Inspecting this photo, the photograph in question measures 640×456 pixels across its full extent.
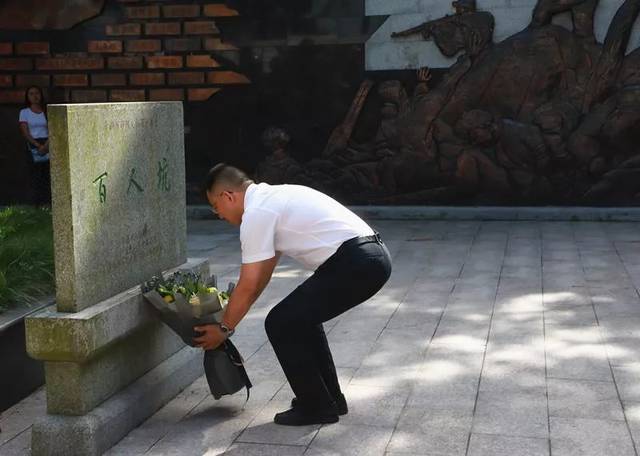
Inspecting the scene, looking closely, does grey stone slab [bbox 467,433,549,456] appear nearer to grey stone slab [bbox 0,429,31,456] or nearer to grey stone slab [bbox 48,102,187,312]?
grey stone slab [bbox 48,102,187,312]

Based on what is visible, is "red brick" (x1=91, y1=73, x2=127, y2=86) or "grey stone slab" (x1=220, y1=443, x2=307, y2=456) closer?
"grey stone slab" (x1=220, y1=443, x2=307, y2=456)

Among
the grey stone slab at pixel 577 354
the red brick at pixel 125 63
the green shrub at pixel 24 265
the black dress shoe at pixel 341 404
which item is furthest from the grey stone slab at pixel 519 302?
the red brick at pixel 125 63

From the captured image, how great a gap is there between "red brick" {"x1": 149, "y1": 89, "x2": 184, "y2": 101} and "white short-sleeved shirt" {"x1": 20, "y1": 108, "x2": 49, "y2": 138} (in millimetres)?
1581

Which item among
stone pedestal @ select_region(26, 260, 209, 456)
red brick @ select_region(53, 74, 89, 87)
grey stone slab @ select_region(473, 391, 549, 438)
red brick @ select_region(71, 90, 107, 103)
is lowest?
grey stone slab @ select_region(473, 391, 549, 438)

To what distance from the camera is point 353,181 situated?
11.3 m

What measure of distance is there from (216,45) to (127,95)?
1423 mm

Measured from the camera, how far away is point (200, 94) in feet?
38.2

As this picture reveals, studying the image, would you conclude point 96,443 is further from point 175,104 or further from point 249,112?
point 249,112

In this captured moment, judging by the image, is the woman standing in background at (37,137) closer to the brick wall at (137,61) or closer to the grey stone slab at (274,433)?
the brick wall at (137,61)

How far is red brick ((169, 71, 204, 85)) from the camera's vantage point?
1163 cm

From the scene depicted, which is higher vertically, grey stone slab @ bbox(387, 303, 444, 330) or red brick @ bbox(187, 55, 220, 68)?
red brick @ bbox(187, 55, 220, 68)

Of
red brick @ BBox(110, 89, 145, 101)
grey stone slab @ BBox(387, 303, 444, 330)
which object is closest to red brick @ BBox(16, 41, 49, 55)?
red brick @ BBox(110, 89, 145, 101)

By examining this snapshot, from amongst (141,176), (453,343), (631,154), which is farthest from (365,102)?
(141,176)

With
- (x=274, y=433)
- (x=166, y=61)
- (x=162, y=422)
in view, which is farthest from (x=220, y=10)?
(x=274, y=433)
